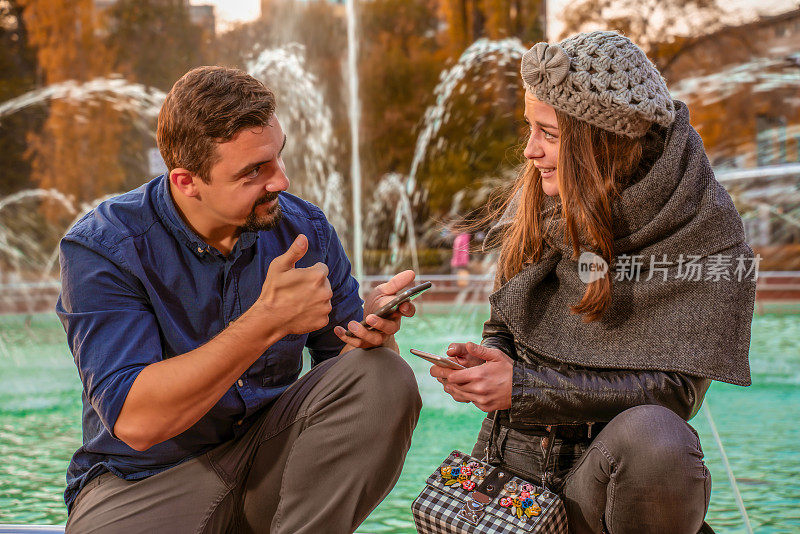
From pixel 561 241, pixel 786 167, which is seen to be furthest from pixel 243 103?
pixel 786 167

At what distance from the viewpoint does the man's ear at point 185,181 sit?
6.35ft

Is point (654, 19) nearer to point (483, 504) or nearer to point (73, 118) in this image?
point (73, 118)

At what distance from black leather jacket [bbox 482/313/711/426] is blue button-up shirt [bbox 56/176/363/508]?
0.57 m

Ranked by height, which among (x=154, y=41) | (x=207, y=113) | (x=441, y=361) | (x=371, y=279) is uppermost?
(x=207, y=113)

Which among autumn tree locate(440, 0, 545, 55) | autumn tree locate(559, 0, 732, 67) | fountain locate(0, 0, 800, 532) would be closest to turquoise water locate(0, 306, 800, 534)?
fountain locate(0, 0, 800, 532)

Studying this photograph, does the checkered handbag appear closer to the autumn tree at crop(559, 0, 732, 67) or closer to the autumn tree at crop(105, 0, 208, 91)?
the autumn tree at crop(559, 0, 732, 67)

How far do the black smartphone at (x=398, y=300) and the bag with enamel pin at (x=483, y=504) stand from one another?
378mm

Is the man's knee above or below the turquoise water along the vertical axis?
above

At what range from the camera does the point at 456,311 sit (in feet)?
24.9

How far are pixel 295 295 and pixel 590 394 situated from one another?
702 millimetres

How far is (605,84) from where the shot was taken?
185 centimetres

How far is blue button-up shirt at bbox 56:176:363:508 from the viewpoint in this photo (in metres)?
1.74

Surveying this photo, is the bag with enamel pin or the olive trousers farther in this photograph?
the olive trousers

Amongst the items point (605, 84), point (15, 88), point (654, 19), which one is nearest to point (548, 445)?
point (605, 84)
